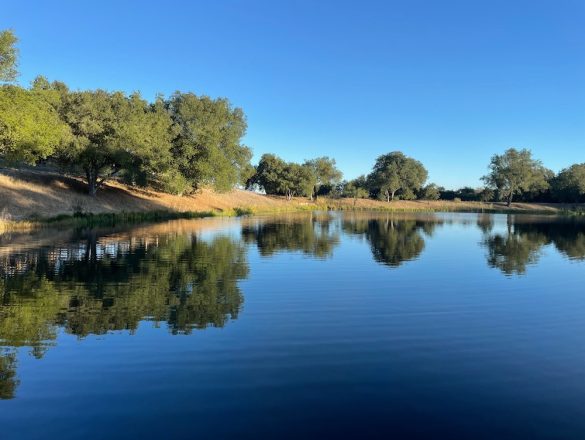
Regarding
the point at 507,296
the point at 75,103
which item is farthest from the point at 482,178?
the point at 507,296

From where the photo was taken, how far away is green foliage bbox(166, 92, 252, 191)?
71.2 m

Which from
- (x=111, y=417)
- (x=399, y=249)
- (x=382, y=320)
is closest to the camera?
(x=111, y=417)

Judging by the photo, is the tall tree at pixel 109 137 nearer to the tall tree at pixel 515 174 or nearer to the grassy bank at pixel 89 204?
the grassy bank at pixel 89 204

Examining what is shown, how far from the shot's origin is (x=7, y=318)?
41.6 ft

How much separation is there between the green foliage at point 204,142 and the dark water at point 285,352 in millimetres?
49528

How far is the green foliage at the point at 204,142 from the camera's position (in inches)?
2805

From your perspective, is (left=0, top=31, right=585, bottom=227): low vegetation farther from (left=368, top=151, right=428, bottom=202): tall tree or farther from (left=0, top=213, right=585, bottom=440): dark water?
(left=368, top=151, right=428, bottom=202): tall tree

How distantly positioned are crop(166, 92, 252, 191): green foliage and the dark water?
49.5 m

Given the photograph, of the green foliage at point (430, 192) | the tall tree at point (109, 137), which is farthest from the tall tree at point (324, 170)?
the tall tree at point (109, 137)

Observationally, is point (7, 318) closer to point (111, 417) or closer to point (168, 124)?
point (111, 417)

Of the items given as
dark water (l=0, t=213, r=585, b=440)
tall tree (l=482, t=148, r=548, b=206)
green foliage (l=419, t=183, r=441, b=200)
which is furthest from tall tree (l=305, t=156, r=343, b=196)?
dark water (l=0, t=213, r=585, b=440)

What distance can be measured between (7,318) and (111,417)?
7.34 meters

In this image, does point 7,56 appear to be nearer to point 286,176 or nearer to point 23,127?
point 23,127

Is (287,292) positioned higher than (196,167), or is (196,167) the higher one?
(196,167)
